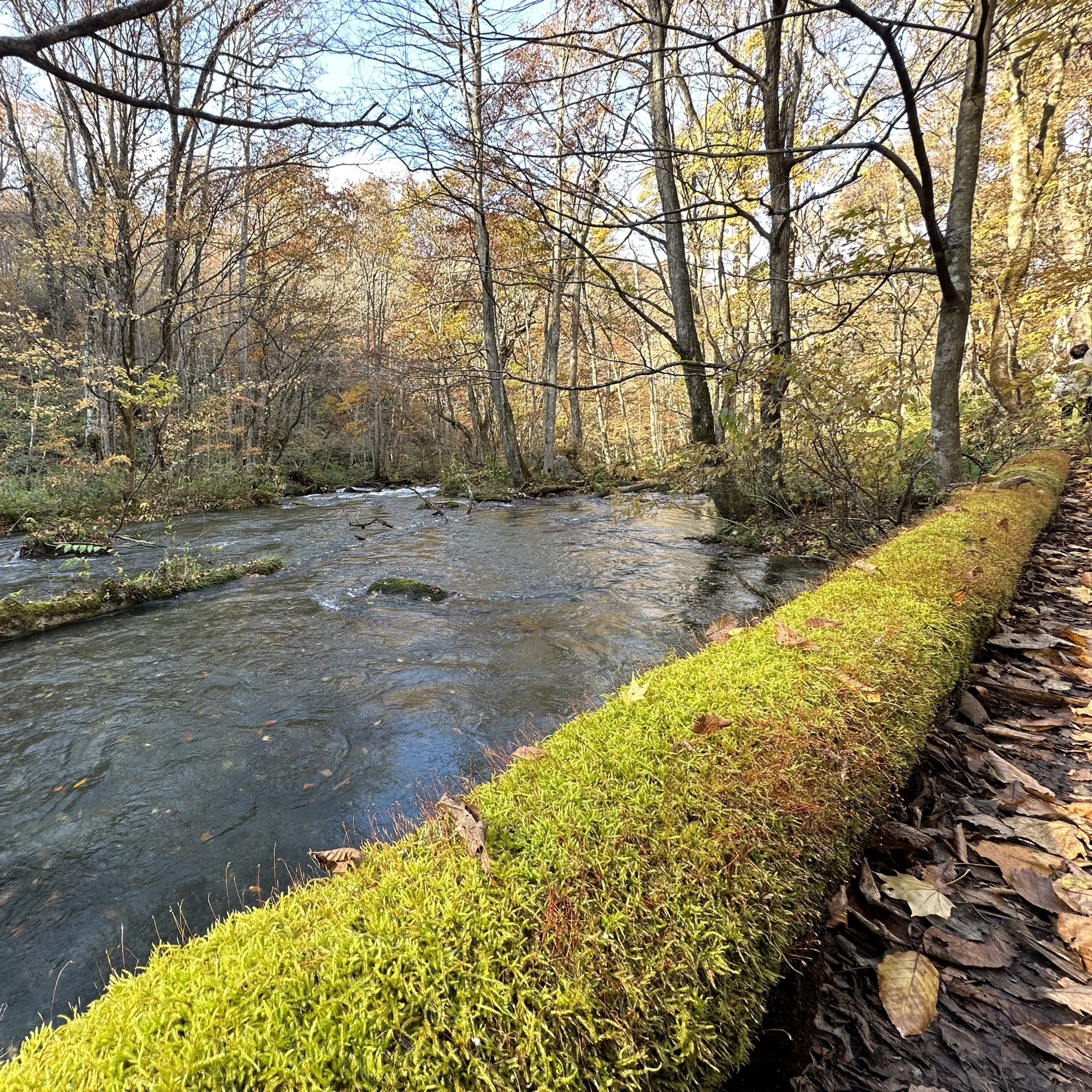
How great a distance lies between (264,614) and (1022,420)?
1104 cm

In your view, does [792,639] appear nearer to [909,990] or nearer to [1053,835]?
[1053,835]

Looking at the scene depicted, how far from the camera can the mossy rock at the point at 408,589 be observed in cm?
650

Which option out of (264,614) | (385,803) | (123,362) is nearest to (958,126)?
(385,803)

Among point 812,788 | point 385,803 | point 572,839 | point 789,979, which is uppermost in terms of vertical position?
point 572,839

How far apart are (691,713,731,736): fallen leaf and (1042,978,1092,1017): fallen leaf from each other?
3.33ft

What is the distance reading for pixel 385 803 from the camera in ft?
9.86

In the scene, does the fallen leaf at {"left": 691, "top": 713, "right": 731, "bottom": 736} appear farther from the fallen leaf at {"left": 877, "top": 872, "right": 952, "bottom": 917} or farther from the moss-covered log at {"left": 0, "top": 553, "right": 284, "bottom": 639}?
the moss-covered log at {"left": 0, "top": 553, "right": 284, "bottom": 639}

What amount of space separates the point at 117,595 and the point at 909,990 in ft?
24.6

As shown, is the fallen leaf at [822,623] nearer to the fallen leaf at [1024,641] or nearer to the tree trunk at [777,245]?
the fallen leaf at [1024,641]

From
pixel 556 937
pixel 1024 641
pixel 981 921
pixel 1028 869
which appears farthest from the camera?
pixel 1024 641

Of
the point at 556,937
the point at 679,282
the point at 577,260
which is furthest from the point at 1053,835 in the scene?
the point at 577,260

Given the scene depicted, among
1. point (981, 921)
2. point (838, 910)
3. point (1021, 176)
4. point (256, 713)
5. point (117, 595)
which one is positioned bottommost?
point (256, 713)

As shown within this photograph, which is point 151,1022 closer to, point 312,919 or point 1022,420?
point 312,919

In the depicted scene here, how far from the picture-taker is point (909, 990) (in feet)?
4.60
